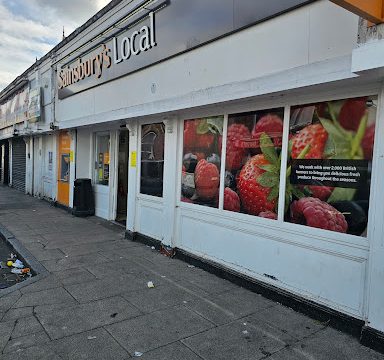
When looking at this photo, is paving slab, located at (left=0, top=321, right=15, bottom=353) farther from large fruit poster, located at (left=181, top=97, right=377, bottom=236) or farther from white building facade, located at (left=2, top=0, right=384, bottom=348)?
large fruit poster, located at (left=181, top=97, right=377, bottom=236)

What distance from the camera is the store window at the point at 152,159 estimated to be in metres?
6.73

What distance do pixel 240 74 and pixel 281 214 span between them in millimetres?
1915

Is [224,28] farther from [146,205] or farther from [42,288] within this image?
[42,288]

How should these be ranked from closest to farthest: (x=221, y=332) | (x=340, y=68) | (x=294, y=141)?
(x=340, y=68), (x=221, y=332), (x=294, y=141)

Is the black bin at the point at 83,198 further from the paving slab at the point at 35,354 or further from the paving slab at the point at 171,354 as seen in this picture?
the paving slab at the point at 171,354

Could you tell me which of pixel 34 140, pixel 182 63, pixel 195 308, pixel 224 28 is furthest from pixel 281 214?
pixel 34 140

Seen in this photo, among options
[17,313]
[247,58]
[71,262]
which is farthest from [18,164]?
[247,58]

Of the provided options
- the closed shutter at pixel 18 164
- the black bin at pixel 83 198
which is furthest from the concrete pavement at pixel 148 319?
the closed shutter at pixel 18 164

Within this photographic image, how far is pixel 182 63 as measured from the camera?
5.78 metres

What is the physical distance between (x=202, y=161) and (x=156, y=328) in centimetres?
286

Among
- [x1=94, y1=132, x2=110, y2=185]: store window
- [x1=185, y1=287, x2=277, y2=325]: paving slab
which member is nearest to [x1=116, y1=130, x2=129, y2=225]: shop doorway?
[x1=94, y1=132, x2=110, y2=185]: store window

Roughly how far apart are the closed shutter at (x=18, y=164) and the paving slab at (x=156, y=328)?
14.9 m

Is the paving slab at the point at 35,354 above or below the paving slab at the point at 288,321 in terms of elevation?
below

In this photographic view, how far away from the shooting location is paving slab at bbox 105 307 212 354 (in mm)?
3343
